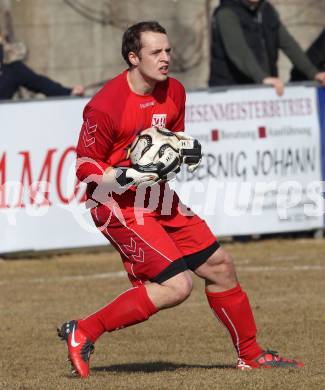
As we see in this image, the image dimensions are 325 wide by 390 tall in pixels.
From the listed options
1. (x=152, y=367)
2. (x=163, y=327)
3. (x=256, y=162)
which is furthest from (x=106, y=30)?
(x=152, y=367)

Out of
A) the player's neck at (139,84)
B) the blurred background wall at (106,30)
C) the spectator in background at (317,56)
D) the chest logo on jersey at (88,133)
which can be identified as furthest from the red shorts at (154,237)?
the blurred background wall at (106,30)

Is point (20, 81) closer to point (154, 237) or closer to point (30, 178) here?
point (30, 178)

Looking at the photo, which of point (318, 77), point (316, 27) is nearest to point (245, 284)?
point (318, 77)

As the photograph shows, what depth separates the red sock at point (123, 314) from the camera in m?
7.41

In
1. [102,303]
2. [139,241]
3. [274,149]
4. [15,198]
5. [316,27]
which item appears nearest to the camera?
[139,241]

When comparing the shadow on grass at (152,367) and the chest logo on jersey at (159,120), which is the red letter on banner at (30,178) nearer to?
the shadow on grass at (152,367)

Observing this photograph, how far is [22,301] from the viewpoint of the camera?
10.9 metres

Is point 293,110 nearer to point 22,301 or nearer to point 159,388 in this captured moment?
point 22,301

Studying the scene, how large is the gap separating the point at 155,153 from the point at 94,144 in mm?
327

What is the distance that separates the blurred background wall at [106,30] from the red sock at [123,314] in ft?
35.1

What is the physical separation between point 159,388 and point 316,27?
11752mm

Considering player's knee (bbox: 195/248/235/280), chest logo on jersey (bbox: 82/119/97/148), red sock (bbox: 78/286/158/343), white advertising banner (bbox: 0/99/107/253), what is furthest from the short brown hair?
white advertising banner (bbox: 0/99/107/253)

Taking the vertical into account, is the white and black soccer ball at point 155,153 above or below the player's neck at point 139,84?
below

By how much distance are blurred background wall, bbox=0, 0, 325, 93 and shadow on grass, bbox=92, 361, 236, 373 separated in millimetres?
10133
